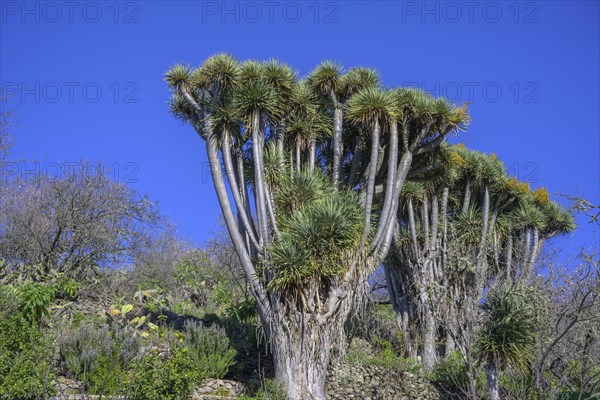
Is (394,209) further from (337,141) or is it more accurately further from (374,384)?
(374,384)

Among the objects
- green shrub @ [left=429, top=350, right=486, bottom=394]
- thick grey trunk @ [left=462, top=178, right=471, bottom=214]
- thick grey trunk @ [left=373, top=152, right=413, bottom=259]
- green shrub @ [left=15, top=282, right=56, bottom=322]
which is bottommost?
green shrub @ [left=429, top=350, right=486, bottom=394]

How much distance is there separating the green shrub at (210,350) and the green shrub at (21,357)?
274cm

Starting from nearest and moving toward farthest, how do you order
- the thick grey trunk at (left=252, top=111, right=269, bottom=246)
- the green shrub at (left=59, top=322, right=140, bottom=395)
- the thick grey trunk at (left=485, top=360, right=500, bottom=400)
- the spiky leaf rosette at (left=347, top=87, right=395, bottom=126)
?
the green shrub at (left=59, top=322, right=140, bottom=395) → the thick grey trunk at (left=485, top=360, right=500, bottom=400) → the thick grey trunk at (left=252, top=111, right=269, bottom=246) → the spiky leaf rosette at (left=347, top=87, right=395, bottom=126)

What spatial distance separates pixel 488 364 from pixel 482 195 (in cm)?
654

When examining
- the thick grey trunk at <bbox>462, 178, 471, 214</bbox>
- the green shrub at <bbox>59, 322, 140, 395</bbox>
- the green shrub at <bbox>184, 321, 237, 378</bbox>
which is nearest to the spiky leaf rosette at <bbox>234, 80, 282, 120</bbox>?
the green shrub at <bbox>184, 321, 237, 378</bbox>

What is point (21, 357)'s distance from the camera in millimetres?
10945

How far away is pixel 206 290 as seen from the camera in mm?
20516

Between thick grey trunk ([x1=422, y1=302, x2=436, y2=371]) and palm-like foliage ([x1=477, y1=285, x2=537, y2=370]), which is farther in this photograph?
thick grey trunk ([x1=422, y1=302, x2=436, y2=371])

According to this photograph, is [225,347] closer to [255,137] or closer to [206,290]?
[255,137]

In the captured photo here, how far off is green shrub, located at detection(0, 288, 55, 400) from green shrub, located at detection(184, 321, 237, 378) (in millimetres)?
2740

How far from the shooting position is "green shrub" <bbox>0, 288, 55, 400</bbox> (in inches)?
409

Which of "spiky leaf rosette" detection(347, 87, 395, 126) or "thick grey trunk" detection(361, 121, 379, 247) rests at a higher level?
"spiky leaf rosette" detection(347, 87, 395, 126)

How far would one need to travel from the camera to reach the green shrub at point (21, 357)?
1038 cm

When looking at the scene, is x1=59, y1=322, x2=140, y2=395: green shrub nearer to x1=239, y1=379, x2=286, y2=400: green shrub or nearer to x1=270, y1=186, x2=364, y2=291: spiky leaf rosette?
x1=239, y1=379, x2=286, y2=400: green shrub
